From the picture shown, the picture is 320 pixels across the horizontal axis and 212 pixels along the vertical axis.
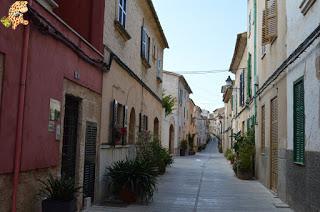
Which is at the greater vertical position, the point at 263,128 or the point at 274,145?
the point at 263,128

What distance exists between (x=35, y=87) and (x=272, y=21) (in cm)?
782

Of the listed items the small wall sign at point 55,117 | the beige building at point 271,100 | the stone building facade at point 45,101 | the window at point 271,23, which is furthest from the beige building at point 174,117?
the small wall sign at point 55,117

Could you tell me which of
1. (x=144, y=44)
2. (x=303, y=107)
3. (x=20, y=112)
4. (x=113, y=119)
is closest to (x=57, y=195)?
(x=20, y=112)

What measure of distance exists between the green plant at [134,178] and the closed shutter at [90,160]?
2.48 feet

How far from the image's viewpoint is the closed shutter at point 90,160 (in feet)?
32.7

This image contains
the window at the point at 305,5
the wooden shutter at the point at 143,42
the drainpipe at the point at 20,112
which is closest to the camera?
the drainpipe at the point at 20,112

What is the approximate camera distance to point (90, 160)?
10234mm

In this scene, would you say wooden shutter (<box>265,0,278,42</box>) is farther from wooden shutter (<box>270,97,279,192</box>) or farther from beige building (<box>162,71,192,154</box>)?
beige building (<box>162,71,192,154</box>)

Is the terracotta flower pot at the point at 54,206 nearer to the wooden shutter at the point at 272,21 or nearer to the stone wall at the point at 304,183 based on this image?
the stone wall at the point at 304,183

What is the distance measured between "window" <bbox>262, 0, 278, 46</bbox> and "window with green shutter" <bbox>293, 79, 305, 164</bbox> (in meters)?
2.90

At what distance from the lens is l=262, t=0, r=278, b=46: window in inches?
494

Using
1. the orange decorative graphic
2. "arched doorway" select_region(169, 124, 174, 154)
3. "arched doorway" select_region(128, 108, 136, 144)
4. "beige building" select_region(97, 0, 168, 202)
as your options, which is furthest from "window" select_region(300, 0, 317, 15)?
"arched doorway" select_region(169, 124, 174, 154)

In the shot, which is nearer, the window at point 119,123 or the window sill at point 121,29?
the window at point 119,123

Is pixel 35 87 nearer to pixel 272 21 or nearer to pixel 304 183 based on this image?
pixel 304 183
